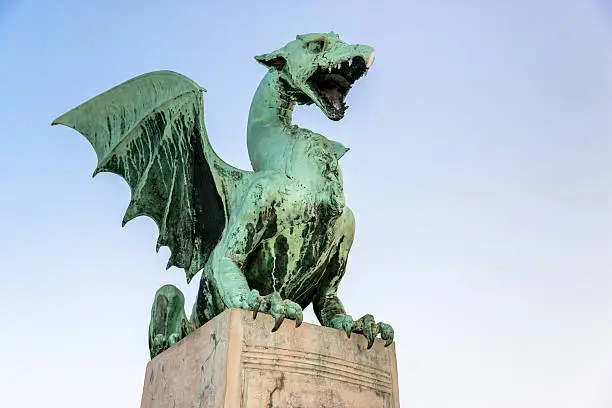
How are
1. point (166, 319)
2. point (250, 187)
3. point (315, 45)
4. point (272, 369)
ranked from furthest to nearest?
point (315, 45) < point (166, 319) < point (250, 187) < point (272, 369)

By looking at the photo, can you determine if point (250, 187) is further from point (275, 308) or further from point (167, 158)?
point (167, 158)

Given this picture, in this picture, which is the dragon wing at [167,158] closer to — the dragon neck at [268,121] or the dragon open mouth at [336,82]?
the dragon neck at [268,121]

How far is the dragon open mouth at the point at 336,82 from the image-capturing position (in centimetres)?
350

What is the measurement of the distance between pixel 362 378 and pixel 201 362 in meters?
0.81

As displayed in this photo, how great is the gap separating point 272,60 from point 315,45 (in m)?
0.32

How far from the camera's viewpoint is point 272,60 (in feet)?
12.6

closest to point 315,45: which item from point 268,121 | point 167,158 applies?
point 268,121

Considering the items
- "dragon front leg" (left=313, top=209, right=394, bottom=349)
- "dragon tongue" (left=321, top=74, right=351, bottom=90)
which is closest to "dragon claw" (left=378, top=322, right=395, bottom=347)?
"dragon front leg" (left=313, top=209, right=394, bottom=349)

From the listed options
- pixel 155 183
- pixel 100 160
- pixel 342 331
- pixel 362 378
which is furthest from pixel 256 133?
pixel 362 378

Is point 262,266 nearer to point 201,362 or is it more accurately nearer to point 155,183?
point 201,362

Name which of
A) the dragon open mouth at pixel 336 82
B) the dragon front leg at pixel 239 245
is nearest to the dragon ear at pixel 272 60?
the dragon open mouth at pixel 336 82

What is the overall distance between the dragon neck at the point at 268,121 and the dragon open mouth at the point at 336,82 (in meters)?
0.28

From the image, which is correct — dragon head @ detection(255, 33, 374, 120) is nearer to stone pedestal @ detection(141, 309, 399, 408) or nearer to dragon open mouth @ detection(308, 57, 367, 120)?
dragon open mouth @ detection(308, 57, 367, 120)

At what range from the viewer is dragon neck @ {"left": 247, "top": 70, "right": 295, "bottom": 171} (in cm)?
362
